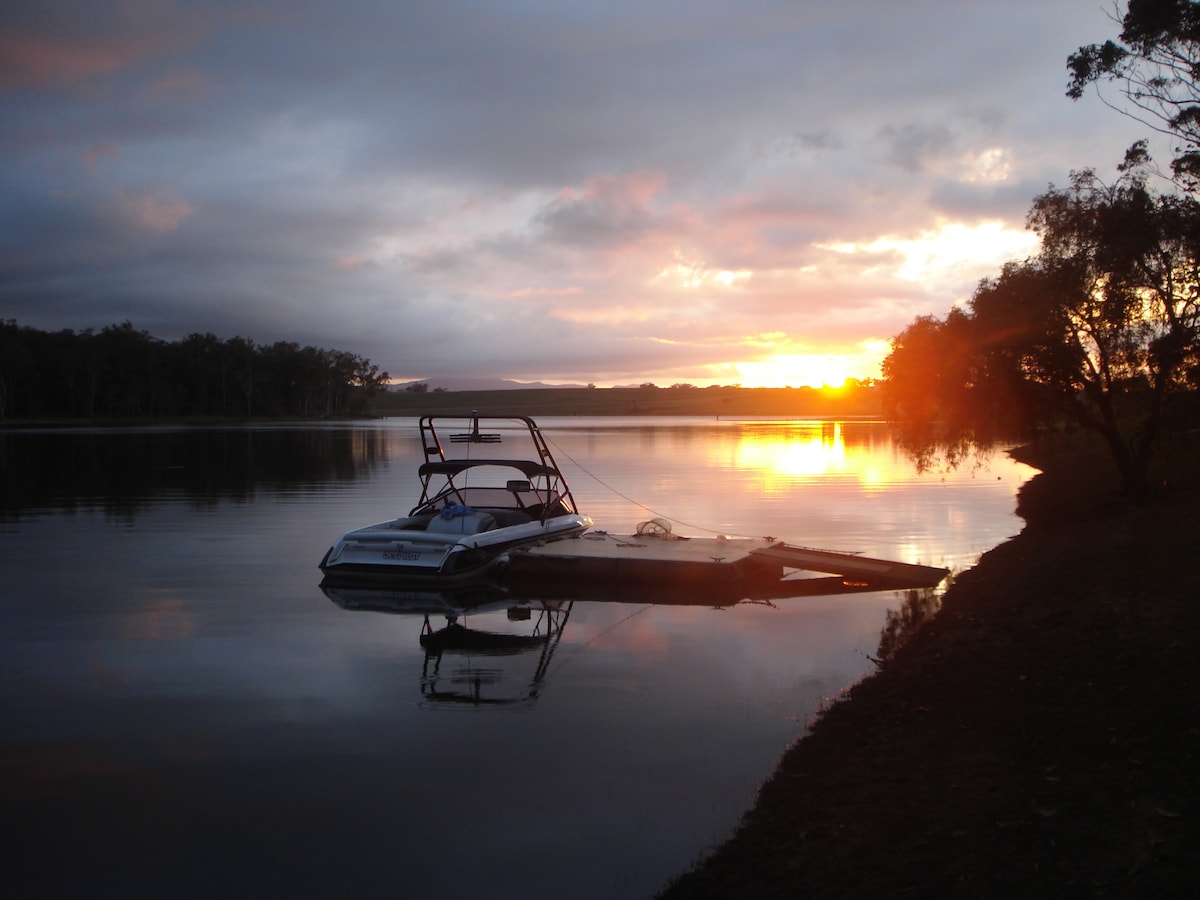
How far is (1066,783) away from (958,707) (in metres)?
2.25

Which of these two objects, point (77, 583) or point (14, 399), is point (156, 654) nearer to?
point (77, 583)

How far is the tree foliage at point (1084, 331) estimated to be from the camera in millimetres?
22984

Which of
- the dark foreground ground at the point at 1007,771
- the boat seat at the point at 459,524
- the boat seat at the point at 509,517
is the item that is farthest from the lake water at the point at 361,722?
the boat seat at the point at 509,517

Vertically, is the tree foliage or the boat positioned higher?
the tree foliage

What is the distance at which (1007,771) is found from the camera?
7.63 metres

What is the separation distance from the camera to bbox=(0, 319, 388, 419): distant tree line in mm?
129125

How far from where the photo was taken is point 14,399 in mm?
130375

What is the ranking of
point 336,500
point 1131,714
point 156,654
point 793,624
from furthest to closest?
point 336,500 < point 793,624 < point 156,654 < point 1131,714

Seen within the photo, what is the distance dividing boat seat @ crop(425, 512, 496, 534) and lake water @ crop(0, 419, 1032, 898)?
2.49 meters

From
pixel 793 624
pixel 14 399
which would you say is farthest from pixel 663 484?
pixel 14 399

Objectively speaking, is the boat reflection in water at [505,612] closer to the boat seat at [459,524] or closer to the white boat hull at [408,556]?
the white boat hull at [408,556]

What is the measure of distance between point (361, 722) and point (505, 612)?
20.8ft

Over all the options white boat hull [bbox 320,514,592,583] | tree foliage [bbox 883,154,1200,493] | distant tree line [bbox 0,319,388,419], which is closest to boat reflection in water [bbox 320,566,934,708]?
white boat hull [bbox 320,514,592,583]

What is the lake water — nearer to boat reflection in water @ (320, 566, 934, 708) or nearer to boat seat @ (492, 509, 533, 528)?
boat reflection in water @ (320, 566, 934, 708)
